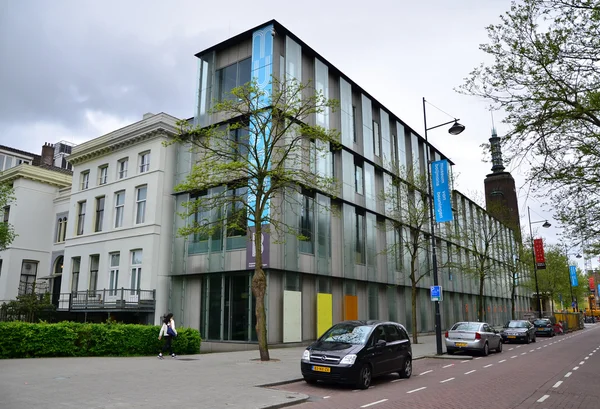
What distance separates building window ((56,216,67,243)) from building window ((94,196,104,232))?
722 cm

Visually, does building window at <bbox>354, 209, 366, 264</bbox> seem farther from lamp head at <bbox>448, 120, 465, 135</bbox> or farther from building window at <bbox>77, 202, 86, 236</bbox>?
building window at <bbox>77, 202, 86, 236</bbox>

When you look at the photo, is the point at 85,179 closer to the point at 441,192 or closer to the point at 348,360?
the point at 441,192

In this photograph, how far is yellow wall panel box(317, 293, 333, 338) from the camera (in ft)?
88.1

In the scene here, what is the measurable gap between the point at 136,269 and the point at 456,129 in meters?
20.8

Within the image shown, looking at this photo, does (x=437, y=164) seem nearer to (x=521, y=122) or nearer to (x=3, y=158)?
(x=521, y=122)

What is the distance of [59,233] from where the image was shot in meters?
39.9

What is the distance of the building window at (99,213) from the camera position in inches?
1335

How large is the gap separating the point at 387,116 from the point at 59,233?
95.4ft

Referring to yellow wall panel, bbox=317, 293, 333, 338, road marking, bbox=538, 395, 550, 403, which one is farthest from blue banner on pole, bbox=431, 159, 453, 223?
A: road marking, bbox=538, 395, 550, 403

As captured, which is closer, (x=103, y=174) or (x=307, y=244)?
(x=307, y=244)

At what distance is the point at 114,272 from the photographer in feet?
103

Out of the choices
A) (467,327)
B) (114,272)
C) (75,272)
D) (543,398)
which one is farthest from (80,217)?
(543,398)

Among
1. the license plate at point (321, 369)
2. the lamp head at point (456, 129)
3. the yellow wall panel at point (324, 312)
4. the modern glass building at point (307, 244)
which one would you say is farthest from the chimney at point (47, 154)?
the license plate at point (321, 369)

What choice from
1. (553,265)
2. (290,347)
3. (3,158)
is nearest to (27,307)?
(290,347)
